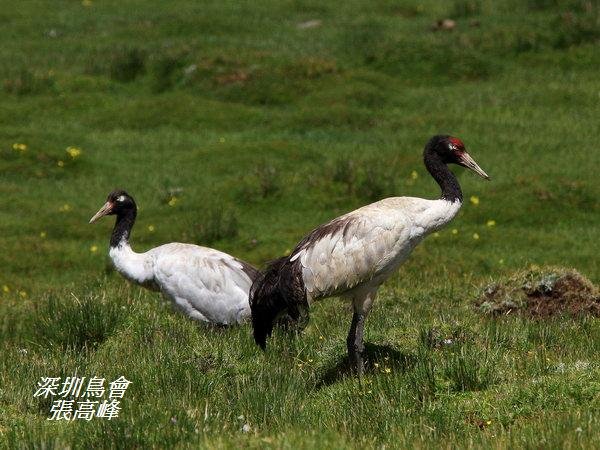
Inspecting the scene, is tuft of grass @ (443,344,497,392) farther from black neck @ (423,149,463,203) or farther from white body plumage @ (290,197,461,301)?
black neck @ (423,149,463,203)

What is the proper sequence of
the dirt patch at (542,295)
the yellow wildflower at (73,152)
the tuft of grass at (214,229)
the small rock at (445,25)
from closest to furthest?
the dirt patch at (542,295) → the tuft of grass at (214,229) → the yellow wildflower at (73,152) → the small rock at (445,25)

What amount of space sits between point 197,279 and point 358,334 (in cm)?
260

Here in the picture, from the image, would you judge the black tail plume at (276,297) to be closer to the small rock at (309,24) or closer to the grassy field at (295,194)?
the grassy field at (295,194)

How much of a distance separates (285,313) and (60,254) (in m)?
7.39

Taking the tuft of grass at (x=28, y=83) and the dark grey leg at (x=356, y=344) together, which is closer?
the dark grey leg at (x=356, y=344)

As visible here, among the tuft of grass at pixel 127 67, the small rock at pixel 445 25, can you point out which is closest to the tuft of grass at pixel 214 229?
the tuft of grass at pixel 127 67

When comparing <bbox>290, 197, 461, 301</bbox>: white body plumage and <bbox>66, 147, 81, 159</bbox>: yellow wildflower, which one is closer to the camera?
<bbox>290, 197, 461, 301</bbox>: white body plumage

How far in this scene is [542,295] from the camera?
12109 mm

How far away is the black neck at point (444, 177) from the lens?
10078mm

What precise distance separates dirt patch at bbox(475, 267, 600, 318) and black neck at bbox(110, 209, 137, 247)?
148 inches

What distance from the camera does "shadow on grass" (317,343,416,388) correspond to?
31.6ft

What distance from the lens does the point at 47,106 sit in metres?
23.8

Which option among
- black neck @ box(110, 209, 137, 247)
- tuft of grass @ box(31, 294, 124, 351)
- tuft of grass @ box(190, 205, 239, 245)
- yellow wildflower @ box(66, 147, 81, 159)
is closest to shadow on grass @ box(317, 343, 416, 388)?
tuft of grass @ box(31, 294, 124, 351)

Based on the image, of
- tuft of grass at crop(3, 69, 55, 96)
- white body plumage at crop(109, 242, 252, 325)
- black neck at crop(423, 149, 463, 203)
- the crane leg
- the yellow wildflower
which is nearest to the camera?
the crane leg
